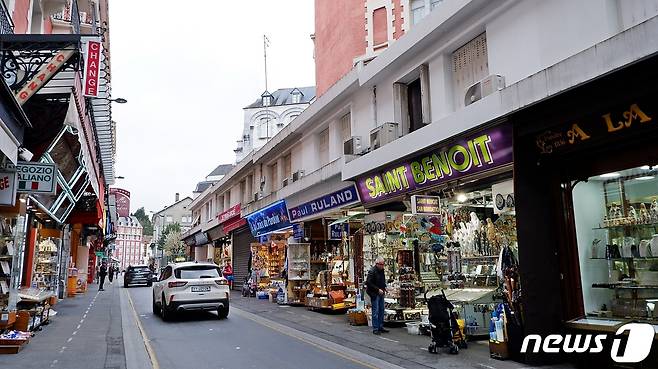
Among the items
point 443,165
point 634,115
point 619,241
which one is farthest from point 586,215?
point 443,165

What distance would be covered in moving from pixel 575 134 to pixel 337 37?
18.7m

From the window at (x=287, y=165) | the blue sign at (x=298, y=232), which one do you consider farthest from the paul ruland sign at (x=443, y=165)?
the window at (x=287, y=165)

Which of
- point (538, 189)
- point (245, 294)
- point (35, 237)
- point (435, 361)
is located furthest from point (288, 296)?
point (538, 189)

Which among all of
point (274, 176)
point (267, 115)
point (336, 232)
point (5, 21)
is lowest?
point (336, 232)

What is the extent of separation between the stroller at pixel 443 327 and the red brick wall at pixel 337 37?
635 inches

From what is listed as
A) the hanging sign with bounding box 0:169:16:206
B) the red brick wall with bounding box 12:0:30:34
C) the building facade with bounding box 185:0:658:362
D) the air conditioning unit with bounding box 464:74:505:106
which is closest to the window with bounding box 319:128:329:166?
the building facade with bounding box 185:0:658:362

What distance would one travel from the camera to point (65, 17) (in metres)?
18.0

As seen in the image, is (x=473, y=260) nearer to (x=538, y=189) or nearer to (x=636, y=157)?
(x=538, y=189)

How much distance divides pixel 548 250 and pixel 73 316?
572 inches

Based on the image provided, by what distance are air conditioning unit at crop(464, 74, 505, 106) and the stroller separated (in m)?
4.12

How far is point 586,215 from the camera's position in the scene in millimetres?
8367

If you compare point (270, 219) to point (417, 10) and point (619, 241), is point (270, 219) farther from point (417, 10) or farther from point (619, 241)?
point (619, 241)

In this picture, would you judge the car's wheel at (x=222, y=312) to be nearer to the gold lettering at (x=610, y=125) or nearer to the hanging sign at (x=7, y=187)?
the hanging sign at (x=7, y=187)

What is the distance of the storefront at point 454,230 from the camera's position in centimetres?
918
